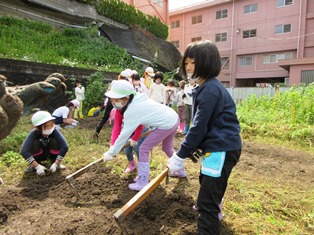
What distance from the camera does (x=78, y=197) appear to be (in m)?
2.86

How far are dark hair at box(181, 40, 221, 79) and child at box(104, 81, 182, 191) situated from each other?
1.04 metres

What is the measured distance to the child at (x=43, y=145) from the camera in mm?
3480

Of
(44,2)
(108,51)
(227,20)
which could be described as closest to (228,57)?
(227,20)

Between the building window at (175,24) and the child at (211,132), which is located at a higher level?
the building window at (175,24)

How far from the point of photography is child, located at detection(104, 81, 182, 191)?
2768mm

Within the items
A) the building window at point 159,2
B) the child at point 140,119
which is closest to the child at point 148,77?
the child at point 140,119

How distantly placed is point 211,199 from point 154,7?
24677 mm

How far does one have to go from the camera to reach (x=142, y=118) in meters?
2.84

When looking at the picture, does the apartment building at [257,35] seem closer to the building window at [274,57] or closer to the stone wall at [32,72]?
the building window at [274,57]

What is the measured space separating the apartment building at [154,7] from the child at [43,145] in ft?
64.4

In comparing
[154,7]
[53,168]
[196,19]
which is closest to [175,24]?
[196,19]

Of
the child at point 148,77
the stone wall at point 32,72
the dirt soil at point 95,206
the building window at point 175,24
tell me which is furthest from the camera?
the building window at point 175,24

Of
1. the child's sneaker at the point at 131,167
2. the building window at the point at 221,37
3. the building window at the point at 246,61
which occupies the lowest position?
the child's sneaker at the point at 131,167

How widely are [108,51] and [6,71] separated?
23.1ft
